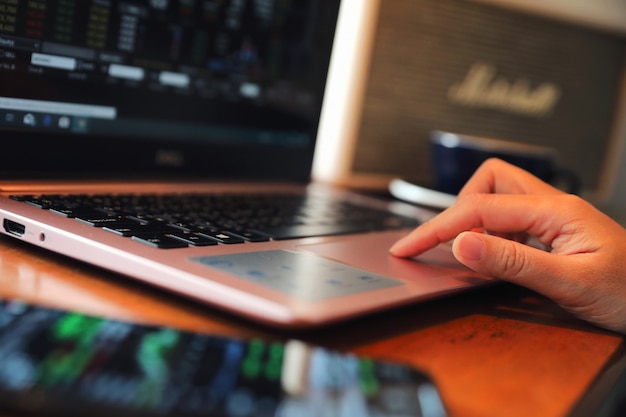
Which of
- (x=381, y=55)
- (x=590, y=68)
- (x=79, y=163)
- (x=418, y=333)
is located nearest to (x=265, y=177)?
(x=79, y=163)

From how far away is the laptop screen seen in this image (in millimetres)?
615

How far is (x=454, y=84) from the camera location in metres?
1.28

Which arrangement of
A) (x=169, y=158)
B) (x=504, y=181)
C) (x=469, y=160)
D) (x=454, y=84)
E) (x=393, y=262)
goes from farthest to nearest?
(x=454, y=84) → (x=469, y=160) → (x=169, y=158) → (x=504, y=181) → (x=393, y=262)

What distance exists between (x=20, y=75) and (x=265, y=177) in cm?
36

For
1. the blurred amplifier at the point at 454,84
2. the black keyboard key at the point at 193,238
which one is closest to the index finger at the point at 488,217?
the black keyboard key at the point at 193,238

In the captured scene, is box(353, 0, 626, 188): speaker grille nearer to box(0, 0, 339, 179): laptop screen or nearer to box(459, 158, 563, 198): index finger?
box(0, 0, 339, 179): laptop screen

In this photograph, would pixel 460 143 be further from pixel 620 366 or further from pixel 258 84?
pixel 620 366

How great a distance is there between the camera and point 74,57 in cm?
64

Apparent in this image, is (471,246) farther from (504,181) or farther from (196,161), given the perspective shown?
(196,161)

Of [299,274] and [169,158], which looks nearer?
[299,274]

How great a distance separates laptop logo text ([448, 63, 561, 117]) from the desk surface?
2.79ft

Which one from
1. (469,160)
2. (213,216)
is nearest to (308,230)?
(213,216)

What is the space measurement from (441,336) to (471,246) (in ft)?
0.25

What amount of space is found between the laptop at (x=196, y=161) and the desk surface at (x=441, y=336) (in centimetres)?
2
